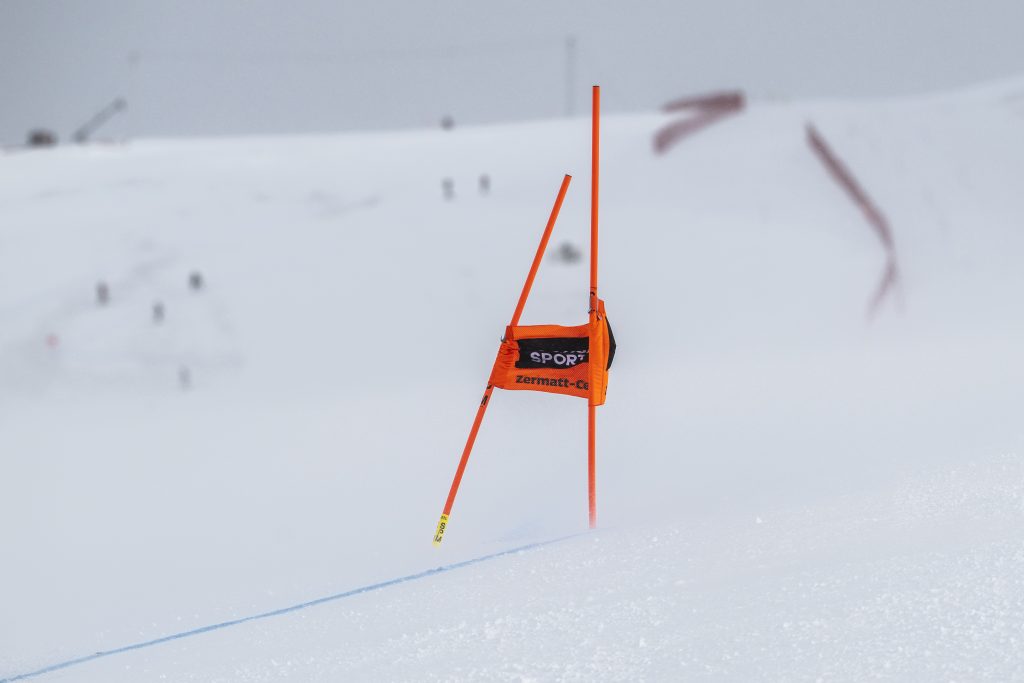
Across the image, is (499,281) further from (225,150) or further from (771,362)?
(225,150)

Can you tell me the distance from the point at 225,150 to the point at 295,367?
8622mm

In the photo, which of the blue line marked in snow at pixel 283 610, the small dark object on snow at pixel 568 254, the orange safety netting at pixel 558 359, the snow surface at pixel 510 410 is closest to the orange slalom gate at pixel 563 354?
the orange safety netting at pixel 558 359

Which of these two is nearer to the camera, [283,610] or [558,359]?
[283,610]

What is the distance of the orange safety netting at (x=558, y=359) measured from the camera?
17.7 feet

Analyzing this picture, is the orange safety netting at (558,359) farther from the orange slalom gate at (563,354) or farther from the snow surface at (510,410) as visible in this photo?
the snow surface at (510,410)

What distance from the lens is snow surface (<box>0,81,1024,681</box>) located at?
4230 millimetres

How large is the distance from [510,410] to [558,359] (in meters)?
4.16

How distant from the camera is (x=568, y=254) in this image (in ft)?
45.0

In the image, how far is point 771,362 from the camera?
11.5 meters

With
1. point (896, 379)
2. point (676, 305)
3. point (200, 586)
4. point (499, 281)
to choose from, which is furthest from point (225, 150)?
point (200, 586)

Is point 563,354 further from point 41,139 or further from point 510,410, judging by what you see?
point 41,139

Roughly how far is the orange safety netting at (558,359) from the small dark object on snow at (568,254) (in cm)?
818

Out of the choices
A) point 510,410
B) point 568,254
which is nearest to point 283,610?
point 510,410

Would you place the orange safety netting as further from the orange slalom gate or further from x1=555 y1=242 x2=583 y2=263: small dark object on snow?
x1=555 y1=242 x2=583 y2=263: small dark object on snow
